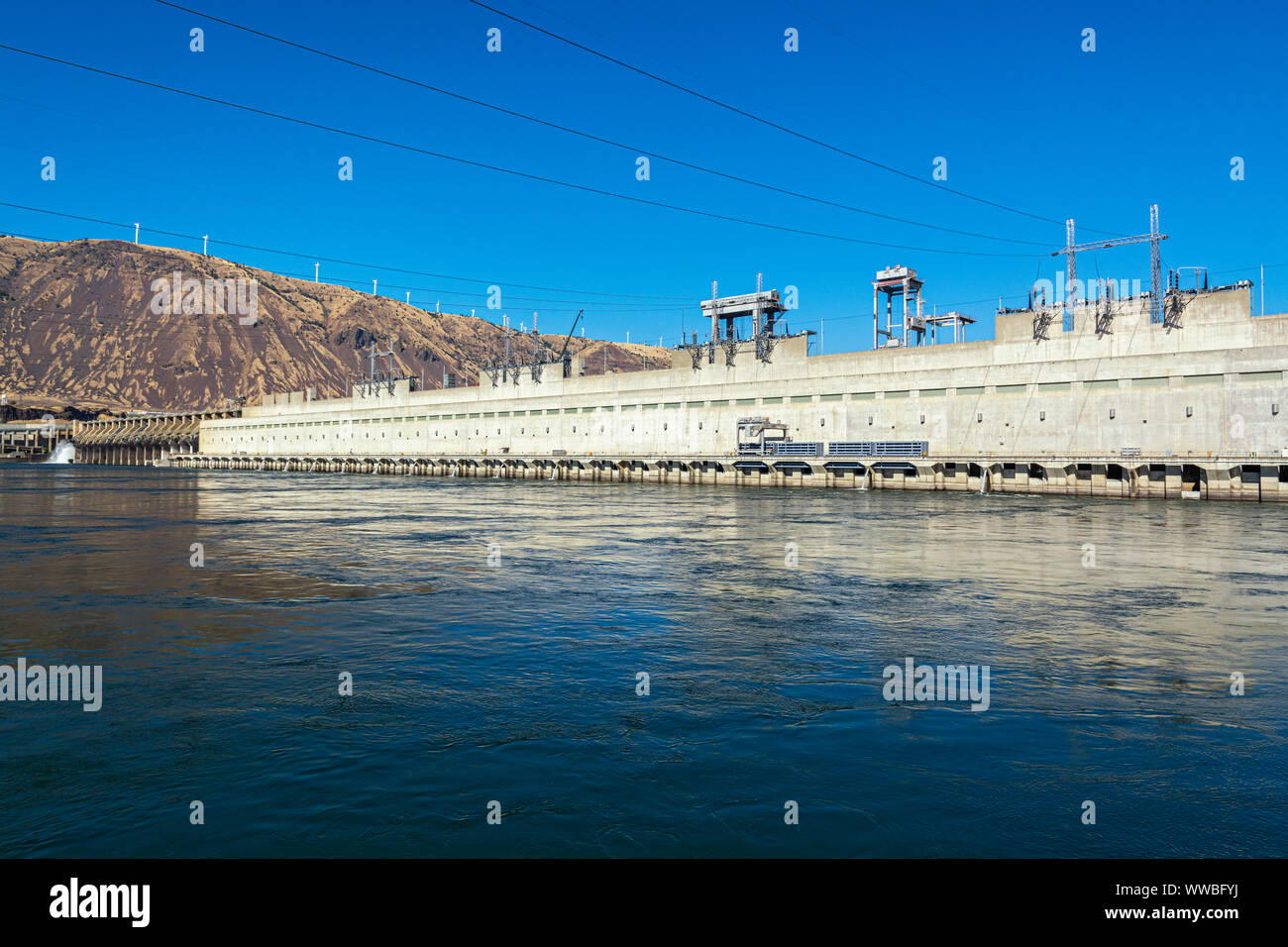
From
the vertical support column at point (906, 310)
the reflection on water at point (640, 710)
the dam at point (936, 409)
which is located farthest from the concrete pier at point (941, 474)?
the reflection on water at point (640, 710)

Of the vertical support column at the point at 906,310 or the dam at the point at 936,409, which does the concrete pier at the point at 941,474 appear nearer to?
the dam at the point at 936,409

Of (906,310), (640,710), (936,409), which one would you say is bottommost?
(640,710)

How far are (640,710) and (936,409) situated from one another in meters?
59.2

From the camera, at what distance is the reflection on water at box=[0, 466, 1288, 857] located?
252 inches

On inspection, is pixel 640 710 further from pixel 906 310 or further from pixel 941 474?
pixel 906 310

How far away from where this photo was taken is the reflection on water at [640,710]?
6395mm

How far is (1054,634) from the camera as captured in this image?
13.3 m

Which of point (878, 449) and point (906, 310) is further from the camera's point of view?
point (906, 310)

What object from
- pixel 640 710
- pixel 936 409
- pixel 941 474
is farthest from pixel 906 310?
pixel 640 710

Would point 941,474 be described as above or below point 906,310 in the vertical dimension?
below

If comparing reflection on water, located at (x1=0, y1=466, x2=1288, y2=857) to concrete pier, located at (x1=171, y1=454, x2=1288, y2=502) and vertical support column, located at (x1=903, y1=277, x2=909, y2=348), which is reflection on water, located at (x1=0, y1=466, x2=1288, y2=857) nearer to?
concrete pier, located at (x1=171, y1=454, x2=1288, y2=502)

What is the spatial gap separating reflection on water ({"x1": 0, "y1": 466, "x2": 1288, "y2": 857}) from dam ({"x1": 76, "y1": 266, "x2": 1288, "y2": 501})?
34.4 m

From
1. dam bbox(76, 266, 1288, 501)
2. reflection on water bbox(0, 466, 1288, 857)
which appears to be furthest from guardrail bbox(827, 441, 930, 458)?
reflection on water bbox(0, 466, 1288, 857)

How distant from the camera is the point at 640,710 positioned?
9312mm
